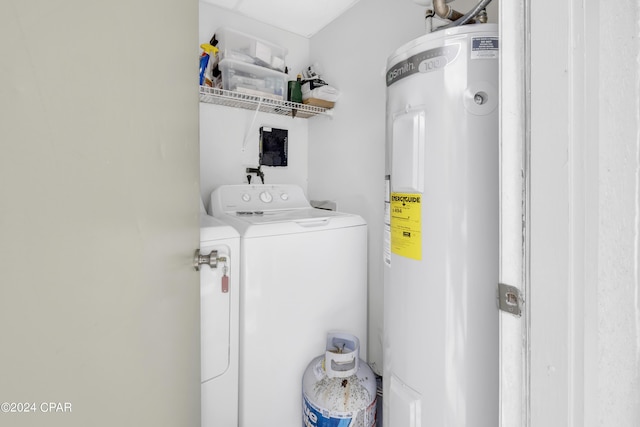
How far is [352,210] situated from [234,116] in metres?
1.10

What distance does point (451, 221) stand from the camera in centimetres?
76

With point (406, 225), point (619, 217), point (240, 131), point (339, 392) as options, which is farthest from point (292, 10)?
point (339, 392)

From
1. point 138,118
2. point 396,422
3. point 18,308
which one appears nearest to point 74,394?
point 18,308

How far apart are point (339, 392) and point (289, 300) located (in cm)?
45

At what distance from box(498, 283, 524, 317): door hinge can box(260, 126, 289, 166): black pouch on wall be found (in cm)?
183

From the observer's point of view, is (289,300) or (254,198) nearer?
(289,300)

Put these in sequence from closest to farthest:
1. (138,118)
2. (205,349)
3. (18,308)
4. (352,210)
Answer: (18,308), (138,118), (205,349), (352,210)

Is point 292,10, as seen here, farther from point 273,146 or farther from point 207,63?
point 273,146

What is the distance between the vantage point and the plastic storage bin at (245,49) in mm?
1721

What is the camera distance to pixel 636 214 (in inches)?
15.9

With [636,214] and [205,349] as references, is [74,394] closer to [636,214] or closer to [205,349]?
[636,214]

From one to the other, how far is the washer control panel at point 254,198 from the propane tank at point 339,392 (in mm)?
945

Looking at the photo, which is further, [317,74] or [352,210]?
[317,74]

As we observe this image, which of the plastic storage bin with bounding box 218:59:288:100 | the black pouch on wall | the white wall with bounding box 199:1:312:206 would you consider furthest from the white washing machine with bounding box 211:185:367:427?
the plastic storage bin with bounding box 218:59:288:100
